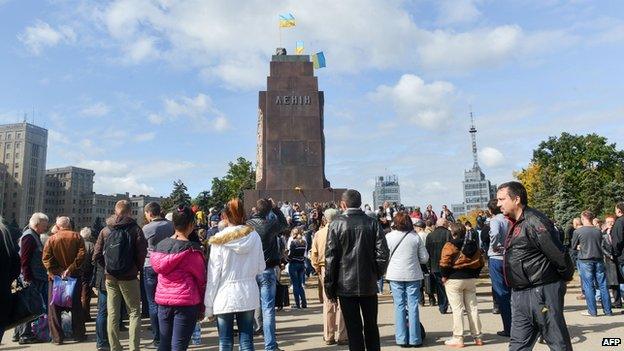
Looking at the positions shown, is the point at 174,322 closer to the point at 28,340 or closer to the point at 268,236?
the point at 268,236

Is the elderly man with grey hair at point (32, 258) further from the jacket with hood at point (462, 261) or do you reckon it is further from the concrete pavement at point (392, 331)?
the jacket with hood at point (462, 261)

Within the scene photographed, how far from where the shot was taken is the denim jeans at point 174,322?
4.51 meters

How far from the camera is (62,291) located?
23.9 feet

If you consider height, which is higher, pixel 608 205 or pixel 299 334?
pixel 608 205

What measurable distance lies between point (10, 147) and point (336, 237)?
5423 inches

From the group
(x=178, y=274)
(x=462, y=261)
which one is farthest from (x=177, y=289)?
(x=462, y=261)

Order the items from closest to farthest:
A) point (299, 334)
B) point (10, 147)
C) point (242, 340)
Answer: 1. point (242, 340)
2. point (299, 334)
3. point (10, 147)

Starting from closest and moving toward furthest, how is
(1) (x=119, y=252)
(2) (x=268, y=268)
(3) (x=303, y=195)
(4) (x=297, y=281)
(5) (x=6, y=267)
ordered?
(5) (x=6, y=267)
(1) (x=119, y=252)
(2) (x=268, y=268)
(4) (x=297, y=281)
(3) (x=303, y=195)

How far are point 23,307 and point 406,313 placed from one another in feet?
14.9

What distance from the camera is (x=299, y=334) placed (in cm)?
A: 733

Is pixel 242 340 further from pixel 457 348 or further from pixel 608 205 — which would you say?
pixel 608 205

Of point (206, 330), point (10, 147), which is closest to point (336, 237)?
point (206, 330)

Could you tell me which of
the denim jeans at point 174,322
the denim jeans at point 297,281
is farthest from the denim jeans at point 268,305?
the denim jeans at point 297,281

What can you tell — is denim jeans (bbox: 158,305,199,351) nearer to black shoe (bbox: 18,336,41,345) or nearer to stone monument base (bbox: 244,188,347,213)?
black shoe (bbox: 18,336,41,345)
